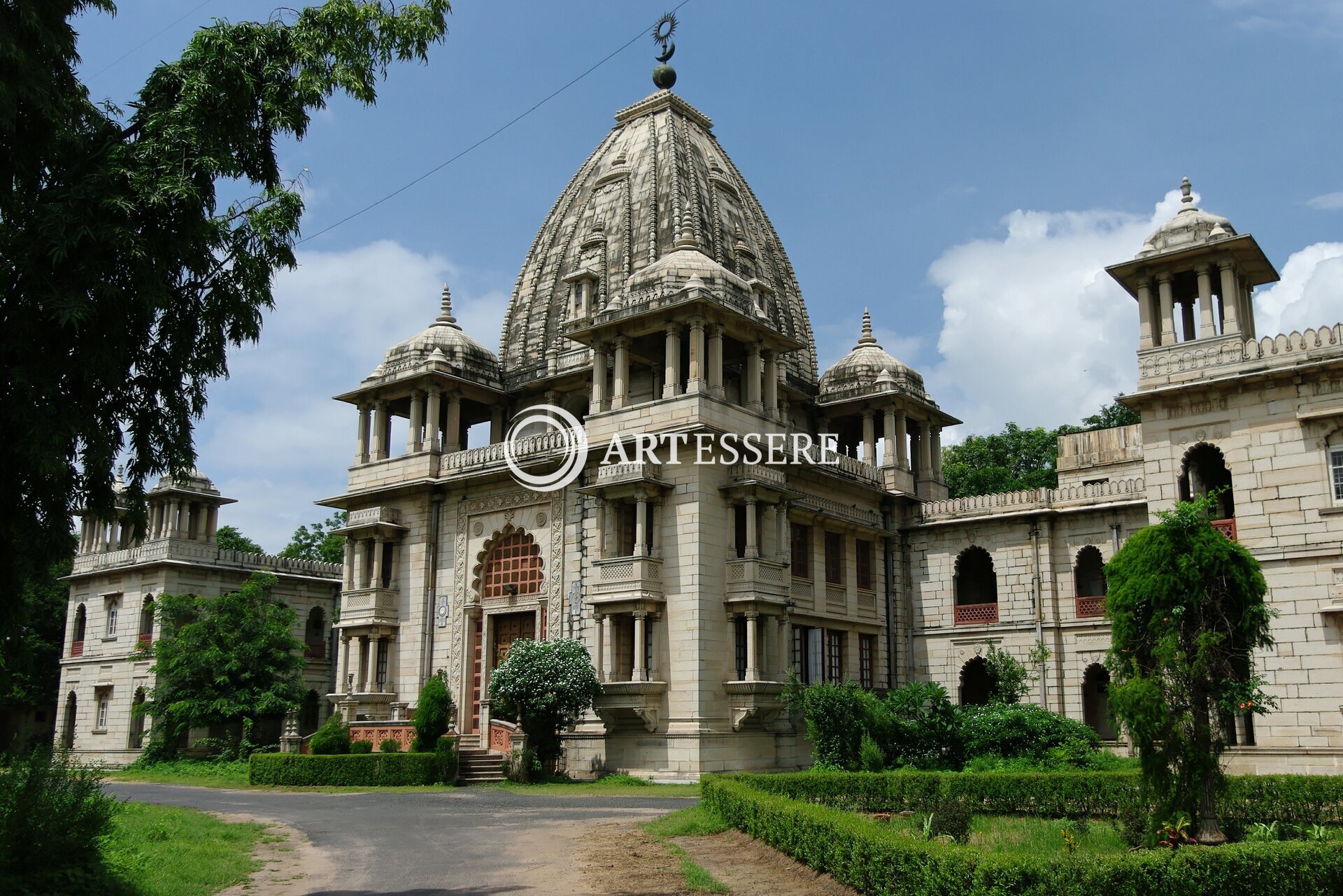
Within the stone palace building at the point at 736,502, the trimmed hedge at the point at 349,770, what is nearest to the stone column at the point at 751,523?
the stone palace building at the point at 736,502

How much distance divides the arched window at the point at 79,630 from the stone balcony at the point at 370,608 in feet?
62.6

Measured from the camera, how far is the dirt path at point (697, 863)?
502 inches

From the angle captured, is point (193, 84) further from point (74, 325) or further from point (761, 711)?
point (761, 711)

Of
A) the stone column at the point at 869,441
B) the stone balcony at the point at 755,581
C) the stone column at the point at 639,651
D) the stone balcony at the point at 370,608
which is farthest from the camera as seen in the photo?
the stone column at the point at 869,441

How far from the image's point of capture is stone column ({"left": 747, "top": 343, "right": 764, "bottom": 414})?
31.7 meters

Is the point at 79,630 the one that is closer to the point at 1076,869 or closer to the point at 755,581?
the point at 755,581

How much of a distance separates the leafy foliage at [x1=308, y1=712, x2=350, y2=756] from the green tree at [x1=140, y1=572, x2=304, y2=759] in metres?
8.04

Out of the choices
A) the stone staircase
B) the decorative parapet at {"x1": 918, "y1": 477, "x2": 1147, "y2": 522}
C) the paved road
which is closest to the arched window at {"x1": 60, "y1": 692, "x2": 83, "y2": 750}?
the paved road

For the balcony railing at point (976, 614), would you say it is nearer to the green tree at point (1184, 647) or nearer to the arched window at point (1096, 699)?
the arched window at point (1096, 699)

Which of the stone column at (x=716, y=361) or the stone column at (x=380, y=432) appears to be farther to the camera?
the stone column at (x=380, y=432)

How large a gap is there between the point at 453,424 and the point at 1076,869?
29073 mm

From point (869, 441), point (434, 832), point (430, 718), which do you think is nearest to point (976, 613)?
point (869, 441)

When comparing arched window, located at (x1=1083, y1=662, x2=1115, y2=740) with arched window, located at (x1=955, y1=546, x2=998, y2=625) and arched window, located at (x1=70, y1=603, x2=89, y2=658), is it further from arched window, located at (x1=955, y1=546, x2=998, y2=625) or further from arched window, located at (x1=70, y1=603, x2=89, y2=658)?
arched window, located at (x1=70, y1=603, x2=89, y2=658)

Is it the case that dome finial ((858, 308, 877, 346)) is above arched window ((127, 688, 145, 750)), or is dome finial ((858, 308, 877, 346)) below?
above
